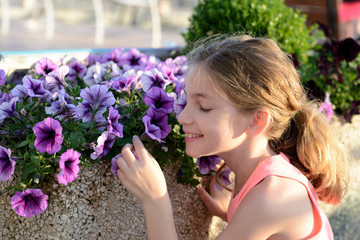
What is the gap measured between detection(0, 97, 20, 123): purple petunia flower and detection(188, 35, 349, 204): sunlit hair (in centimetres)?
67

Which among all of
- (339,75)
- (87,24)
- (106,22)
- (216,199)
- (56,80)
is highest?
(56,80)

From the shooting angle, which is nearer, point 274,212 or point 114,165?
point 274,212

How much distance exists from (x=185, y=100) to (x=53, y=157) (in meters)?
0.56

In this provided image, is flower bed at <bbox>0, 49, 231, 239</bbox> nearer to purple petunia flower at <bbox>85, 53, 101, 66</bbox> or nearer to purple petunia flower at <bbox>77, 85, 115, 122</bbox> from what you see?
purple petunia flower at <bbox>77, 85, 115, 122</bbox>

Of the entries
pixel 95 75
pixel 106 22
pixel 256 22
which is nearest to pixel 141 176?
pixel 95 75

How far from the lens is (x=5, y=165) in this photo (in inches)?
68.0

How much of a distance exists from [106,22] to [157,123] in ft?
29.0

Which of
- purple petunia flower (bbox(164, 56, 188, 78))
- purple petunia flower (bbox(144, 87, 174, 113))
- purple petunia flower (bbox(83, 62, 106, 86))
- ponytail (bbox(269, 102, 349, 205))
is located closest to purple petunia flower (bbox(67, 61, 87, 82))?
purple petunia flower (bbox(83, 62, 106, 86))

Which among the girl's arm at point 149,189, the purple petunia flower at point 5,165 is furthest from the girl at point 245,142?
the purple petunia flower at point 5,165

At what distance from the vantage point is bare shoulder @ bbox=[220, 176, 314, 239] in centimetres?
171

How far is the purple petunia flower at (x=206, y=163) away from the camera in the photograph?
204cm

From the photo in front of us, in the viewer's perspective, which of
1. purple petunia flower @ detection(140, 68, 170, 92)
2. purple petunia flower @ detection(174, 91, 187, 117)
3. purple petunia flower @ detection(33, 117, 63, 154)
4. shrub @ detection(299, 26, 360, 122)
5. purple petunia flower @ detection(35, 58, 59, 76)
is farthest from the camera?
shrub @ detection(299, 26, 360, 122)

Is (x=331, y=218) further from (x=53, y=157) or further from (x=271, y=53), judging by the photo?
(x=53, y=157)

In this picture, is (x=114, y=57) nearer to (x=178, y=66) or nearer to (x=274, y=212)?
(x=178, y=66)
